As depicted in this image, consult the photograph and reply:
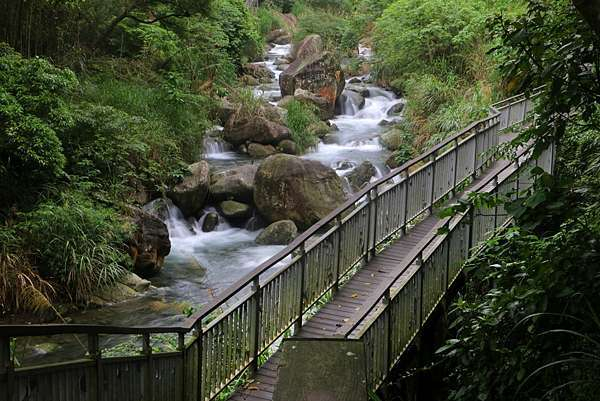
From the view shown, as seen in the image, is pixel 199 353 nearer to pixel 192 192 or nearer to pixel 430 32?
pixel 192 192

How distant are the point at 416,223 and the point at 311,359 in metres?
7.17

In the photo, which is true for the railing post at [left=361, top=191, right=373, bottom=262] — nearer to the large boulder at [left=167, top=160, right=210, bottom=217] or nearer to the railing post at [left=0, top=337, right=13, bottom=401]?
the railing post at [left=0, top=337, right=13, bottom=401]

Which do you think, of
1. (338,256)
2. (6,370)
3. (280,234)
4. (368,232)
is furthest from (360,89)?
(6,370)

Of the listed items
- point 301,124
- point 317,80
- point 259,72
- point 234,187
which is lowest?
point 234,187

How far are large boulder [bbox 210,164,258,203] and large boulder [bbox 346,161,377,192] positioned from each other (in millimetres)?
3137

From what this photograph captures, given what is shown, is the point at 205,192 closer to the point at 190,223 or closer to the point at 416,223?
the point at 190,223

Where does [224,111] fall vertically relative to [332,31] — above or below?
below

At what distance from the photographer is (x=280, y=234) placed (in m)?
14.3

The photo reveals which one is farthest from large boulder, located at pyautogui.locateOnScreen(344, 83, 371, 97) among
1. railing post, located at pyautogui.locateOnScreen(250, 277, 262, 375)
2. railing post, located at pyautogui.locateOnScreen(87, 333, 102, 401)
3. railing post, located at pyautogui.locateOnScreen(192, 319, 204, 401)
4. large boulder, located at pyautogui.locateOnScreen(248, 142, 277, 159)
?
railing post, located at pyautogui.locateOnScreen(87, 333, 102, 401)

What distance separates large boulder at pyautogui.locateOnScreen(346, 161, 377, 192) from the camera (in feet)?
58.1

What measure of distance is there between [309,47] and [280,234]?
17756 mm

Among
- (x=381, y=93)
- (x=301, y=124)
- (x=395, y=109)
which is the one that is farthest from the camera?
(x=381, y=93)

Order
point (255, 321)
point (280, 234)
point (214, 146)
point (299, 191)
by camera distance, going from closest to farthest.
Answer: point (255, 321)
point (280, 234)
point (299, 191)
point (214, 146)

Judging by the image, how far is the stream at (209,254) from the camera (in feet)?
35.0
